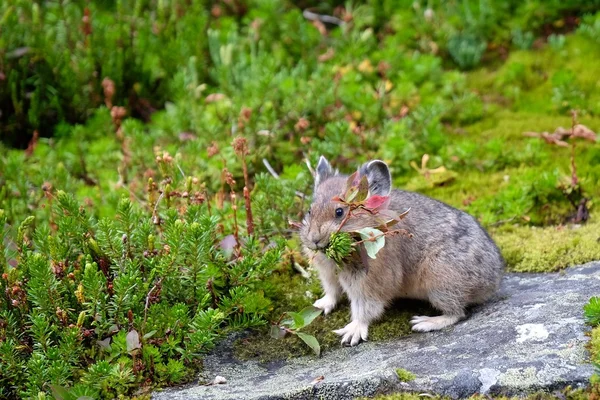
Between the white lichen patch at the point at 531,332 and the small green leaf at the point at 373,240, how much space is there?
3.71ft

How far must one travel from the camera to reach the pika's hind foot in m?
5.96

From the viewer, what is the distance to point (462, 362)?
520 cm

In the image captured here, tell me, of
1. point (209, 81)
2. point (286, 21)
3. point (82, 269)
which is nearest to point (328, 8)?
point (286, 21)

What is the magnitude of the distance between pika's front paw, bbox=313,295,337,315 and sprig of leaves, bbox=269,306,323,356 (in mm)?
428

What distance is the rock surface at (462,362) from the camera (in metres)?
4.91

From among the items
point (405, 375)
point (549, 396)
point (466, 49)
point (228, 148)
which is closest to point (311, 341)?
point (405, 375)

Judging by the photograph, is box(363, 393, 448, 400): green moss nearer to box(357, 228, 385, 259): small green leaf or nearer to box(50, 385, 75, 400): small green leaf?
box(357, 228, 385, 259): small green leaf

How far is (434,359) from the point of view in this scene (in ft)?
17.5

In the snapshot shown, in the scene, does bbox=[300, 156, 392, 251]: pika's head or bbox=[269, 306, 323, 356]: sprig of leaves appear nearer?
bbox=[269, 306, 323, 356]: sprig of leaves

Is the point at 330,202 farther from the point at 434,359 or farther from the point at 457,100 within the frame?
the point at 457,100

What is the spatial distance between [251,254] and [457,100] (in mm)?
4778

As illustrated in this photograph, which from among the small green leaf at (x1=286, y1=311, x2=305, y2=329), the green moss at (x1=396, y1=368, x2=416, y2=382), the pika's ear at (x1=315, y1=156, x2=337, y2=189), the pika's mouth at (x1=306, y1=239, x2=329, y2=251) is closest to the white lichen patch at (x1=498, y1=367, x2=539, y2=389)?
the green moss at (x1=396, y1=368, x2=416, y2=382)

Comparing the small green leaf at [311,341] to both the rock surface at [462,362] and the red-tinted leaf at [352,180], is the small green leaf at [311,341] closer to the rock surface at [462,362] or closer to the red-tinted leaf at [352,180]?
the rock surface at [462,362]

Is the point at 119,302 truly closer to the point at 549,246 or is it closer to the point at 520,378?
the point at 520,378
